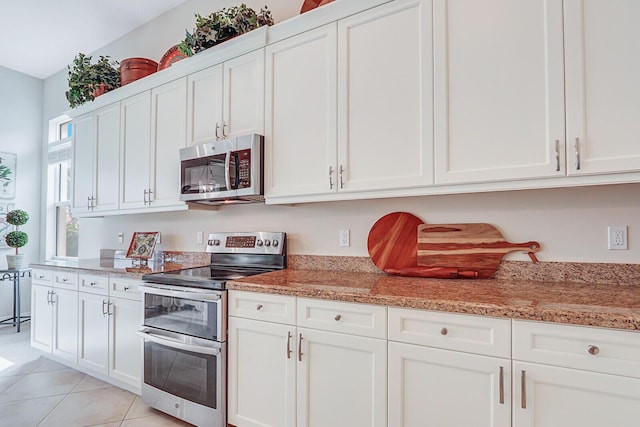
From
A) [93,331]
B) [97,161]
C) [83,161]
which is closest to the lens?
[93,331]

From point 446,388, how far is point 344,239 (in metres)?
1.16

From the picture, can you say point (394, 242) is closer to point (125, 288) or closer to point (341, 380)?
point (341, 380)

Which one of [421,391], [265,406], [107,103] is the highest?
[107,103]

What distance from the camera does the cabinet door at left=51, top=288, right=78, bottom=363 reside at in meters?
3.02

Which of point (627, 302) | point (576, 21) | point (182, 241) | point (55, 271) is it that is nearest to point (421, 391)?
point (627, 302)

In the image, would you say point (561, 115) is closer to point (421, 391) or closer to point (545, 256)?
point (545, 256)

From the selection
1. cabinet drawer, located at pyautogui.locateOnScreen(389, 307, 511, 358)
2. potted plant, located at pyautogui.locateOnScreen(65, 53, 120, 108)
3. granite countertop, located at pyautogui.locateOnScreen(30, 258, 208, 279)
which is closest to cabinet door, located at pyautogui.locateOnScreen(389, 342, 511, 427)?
cabinet drawer, located at pyautogui.locateOnScreen(389, 307, 511, 358)

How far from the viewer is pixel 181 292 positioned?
218 centimetres

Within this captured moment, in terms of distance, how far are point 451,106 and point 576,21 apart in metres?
0.57

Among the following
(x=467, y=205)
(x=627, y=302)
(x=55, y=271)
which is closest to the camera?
(x=627, y=302)

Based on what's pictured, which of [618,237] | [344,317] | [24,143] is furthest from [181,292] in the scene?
[24,143]

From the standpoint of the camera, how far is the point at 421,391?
1.48 meters

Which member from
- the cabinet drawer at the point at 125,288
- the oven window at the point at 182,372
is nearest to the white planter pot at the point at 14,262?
the cabinet drawer at the point at 125,288

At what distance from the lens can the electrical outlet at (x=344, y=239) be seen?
94.2 inches
